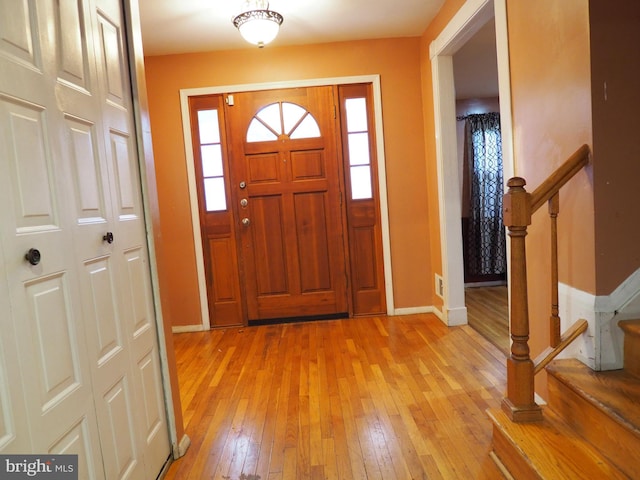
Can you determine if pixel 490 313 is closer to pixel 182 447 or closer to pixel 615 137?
pixel 615 137

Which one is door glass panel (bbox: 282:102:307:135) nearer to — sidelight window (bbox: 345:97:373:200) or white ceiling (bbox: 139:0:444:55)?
sidelight window (bbox: 345:97:373:200)

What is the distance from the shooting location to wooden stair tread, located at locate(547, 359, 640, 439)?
115 centimetres

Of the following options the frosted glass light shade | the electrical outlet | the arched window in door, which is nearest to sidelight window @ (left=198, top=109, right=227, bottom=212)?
the arched window in door

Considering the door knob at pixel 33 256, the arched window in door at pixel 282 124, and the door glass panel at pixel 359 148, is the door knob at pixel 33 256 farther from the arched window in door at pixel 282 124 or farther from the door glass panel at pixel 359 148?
the door glass panel at pixel 359 148

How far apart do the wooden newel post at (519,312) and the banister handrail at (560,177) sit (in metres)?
0.05

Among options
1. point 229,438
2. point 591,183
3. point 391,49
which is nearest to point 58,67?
point 229,438

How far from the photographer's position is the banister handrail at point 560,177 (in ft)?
4.35

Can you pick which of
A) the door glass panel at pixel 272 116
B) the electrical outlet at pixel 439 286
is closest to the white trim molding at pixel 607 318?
the electrical outlet at pixel 439 286

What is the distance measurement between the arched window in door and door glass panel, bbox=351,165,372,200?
0.47 metres

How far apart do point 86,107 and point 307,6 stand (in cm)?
195

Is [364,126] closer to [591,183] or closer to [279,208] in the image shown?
[279,208]

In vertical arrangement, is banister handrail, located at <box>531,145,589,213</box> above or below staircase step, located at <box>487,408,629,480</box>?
above

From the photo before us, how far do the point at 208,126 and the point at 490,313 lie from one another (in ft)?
9.90

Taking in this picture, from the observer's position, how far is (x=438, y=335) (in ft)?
9.33
